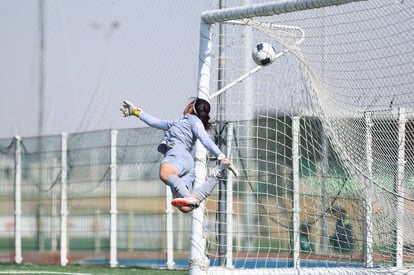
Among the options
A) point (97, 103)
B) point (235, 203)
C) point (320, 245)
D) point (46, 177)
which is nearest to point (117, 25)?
point (97, 103)

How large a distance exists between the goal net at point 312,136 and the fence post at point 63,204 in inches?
157

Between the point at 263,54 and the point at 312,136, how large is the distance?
4.89ft

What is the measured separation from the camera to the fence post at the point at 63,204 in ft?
55.8

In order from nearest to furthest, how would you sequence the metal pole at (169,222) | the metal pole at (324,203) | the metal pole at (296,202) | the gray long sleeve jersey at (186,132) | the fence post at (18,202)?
the gray long sleeve jersey at (186,132)
the metal pole at (324,203)
the metal pole at (296,202)
the metal pole at (169,222)
the fence post at (18,202)

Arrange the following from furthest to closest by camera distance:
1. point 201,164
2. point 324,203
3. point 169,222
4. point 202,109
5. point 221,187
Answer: point 169,222, point 221,187, point 324,203, point 201,164, point 202,109

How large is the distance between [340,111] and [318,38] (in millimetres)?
780

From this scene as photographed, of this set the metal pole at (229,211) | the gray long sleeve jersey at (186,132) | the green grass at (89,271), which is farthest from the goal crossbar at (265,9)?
the green grass at (89,271)

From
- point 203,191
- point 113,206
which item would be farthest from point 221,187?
point 203,191

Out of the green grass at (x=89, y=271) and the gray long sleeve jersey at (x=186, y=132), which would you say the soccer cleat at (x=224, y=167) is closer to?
the gray long sleeve jersey at (x=186, y=132)

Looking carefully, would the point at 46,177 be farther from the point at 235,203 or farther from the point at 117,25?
the point at 235,203

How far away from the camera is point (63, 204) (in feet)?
56.6

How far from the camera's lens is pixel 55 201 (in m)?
18.0

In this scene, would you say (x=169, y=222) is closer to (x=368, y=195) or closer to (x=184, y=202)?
(x=368, y=195)

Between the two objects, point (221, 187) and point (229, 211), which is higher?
point (221, 187)
